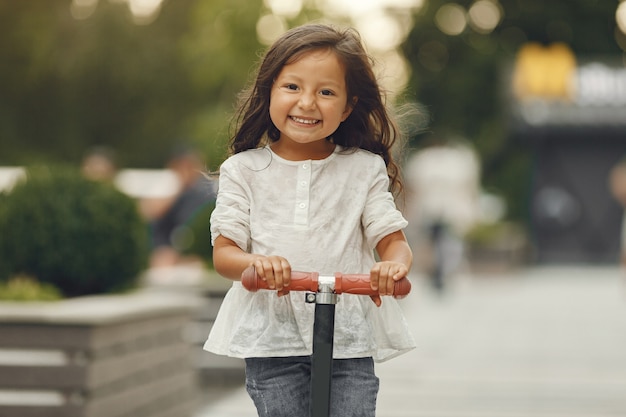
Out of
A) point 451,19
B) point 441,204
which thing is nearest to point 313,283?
point 441,204

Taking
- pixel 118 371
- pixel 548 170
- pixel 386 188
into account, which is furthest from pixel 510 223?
pixel 386 188

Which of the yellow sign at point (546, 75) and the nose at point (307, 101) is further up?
the yellow sign at point (546, 75)

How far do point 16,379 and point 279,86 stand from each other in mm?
2605

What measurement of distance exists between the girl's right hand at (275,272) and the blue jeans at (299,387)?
452 millimetres

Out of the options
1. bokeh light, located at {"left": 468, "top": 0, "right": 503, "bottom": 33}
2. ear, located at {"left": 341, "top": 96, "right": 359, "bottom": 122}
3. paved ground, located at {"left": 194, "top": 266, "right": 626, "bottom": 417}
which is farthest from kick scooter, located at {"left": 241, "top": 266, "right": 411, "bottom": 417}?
bokeh light, located at {"left": 468, "top": 0, "right": 503, "bottom": 33}

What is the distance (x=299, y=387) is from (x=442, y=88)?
3541 cm

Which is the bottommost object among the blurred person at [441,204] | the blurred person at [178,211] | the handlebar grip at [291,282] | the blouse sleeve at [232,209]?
the handlebar grip at [291,282]

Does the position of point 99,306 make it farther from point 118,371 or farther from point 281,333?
point 281,333

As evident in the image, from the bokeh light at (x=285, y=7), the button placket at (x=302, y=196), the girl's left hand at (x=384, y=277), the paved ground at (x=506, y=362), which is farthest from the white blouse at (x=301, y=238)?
the bokeh light at (x=285, y=7)

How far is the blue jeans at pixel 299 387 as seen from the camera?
3.56 m

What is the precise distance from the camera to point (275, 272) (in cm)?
320

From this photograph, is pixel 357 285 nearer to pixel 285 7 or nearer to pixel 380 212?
pixel 380 212

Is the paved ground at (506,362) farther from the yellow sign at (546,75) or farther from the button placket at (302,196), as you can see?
the yellow sign at (546,75)

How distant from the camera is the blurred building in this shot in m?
27.2
